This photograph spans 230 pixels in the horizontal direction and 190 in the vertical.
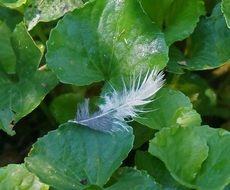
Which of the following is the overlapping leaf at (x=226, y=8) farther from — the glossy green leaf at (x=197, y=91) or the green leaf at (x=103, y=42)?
the glossy green leaf at (x=197, y=91)

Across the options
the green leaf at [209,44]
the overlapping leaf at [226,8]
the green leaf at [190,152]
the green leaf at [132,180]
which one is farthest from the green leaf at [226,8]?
the green leaf at [132,180]

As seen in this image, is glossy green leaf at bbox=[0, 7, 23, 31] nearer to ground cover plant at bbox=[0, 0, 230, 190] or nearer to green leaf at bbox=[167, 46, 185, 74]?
ground cover plant at bbox=[0, 0, 230, 190]

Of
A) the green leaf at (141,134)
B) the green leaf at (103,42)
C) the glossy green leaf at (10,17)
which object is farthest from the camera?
the glossy green leaf at (10,17)

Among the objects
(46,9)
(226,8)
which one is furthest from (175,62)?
(46,9)

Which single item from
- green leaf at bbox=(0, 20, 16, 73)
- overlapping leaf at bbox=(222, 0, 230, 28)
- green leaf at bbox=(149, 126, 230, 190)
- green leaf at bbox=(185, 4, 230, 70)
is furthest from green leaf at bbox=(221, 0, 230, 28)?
green leaf at bbox=(0, 20, 16, 73)

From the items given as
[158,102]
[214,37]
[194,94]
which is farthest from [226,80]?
[158,102]

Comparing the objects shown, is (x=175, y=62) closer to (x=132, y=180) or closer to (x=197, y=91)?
(x=197, y=91)
